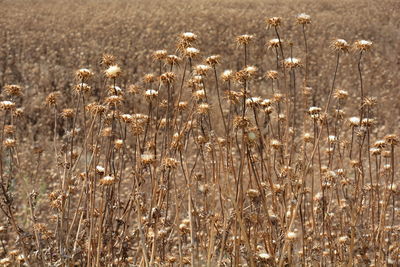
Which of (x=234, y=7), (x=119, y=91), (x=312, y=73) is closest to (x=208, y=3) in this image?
(x=234, y=7)

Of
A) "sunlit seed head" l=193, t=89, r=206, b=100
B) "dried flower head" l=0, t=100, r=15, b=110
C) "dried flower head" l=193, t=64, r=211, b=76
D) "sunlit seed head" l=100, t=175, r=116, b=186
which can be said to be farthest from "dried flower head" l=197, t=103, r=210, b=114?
"dried flower head" l=0, t=100, r=15, b=110

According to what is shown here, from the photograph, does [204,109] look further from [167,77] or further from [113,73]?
[113,73]

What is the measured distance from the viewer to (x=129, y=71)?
51.8ft

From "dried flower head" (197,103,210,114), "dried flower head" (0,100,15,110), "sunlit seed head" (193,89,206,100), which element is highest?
"sunlit seed head" (193,89,206,100)

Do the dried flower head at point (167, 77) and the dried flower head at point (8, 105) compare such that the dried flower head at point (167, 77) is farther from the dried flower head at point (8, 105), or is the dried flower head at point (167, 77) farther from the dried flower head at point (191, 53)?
the dried flower head at point (8, 105)

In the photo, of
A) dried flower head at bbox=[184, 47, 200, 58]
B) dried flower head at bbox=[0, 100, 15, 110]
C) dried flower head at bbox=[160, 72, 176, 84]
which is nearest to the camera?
dried flower head at bbox=[184, 47, 200, 58]

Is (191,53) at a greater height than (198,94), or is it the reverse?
(191,53)

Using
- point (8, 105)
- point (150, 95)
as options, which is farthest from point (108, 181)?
point (8, 105)

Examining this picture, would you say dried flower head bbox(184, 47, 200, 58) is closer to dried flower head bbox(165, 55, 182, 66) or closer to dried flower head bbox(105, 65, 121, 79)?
dried flower head bbox(165, 55, 182, 66)

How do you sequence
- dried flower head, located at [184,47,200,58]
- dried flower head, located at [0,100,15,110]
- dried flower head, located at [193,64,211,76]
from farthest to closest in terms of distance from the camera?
dried flower head, located at [0,100,15,110]
dried flower head, located at [193,64,211,76]
dried flower head, located at [184,47,200,58]

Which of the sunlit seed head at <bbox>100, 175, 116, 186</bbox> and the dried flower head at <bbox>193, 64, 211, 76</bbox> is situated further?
the sunlit seed head at <bbox>100, 175, 116, 186</bbox>

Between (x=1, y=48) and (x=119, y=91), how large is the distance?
14954 mm

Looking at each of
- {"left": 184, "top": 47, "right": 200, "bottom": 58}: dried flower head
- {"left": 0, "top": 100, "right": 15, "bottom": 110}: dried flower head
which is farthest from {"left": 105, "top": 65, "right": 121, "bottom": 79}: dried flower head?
{"left": 0, "top": 100, "right": 15, "bottom": 110}: dried flower head

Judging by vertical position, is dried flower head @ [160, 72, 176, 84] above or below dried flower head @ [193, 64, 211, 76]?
below
